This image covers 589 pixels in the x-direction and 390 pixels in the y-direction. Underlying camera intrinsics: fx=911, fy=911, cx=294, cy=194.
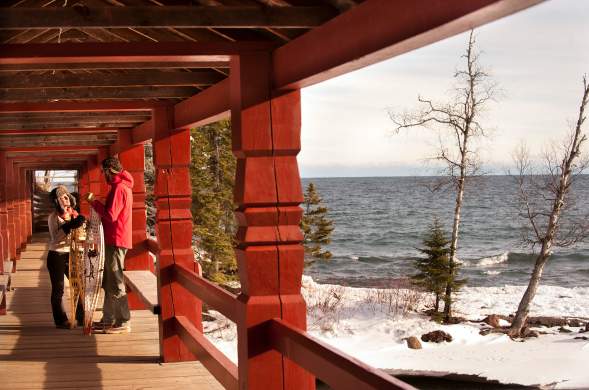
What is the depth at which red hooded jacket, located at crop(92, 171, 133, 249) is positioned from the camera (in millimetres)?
8977

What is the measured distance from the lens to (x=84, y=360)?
27.2 ft

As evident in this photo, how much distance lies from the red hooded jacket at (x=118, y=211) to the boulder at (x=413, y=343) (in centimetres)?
1991

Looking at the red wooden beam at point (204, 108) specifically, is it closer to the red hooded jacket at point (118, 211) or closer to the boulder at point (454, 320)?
the red hooded jacket at point (118, 211)

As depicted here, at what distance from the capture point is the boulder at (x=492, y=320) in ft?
103

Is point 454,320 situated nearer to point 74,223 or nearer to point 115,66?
point 74,223

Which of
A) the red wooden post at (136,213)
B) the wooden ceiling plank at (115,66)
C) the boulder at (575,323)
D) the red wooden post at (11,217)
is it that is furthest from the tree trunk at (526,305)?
the wooden ceiling plank at (115,66)

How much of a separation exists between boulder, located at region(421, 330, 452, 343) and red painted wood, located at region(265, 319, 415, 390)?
2384 centimetres

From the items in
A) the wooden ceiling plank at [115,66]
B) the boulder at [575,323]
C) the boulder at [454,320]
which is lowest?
the boulder at [575,323]

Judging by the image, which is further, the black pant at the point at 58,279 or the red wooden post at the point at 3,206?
the red wooden post at the point at 3,206

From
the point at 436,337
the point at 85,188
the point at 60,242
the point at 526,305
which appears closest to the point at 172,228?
the point at 60,242

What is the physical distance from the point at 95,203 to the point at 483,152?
28616 millimetres

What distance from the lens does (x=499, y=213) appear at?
79.2m

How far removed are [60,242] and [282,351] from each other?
562cm

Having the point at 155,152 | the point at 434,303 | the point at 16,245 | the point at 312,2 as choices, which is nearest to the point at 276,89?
the point at 312,2
